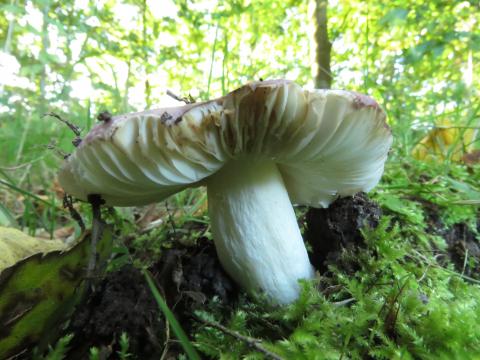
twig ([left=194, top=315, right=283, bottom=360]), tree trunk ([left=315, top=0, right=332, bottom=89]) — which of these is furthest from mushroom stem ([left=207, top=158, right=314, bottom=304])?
tree trunk ([left=315, top=0, right=332, bottom=89])

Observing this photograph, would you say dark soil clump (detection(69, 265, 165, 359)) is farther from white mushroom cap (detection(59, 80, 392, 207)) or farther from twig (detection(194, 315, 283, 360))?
white mushroom cap (detection(59, 80, 392, 207))

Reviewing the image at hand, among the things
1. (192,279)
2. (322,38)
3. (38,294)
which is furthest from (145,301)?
(322,38)

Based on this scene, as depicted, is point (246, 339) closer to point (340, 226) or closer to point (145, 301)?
point (145, 301)

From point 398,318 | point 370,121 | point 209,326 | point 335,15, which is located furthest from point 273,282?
point 335,15

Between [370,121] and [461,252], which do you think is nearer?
[370,121]

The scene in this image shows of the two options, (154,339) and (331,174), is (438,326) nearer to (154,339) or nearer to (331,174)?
(331,174)

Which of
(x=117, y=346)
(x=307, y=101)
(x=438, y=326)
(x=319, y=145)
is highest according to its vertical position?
(x=307, y=101)

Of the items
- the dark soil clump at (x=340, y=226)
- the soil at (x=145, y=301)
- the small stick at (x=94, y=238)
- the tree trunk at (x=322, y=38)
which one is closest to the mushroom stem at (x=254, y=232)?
the soil at (x=145, y=301)
